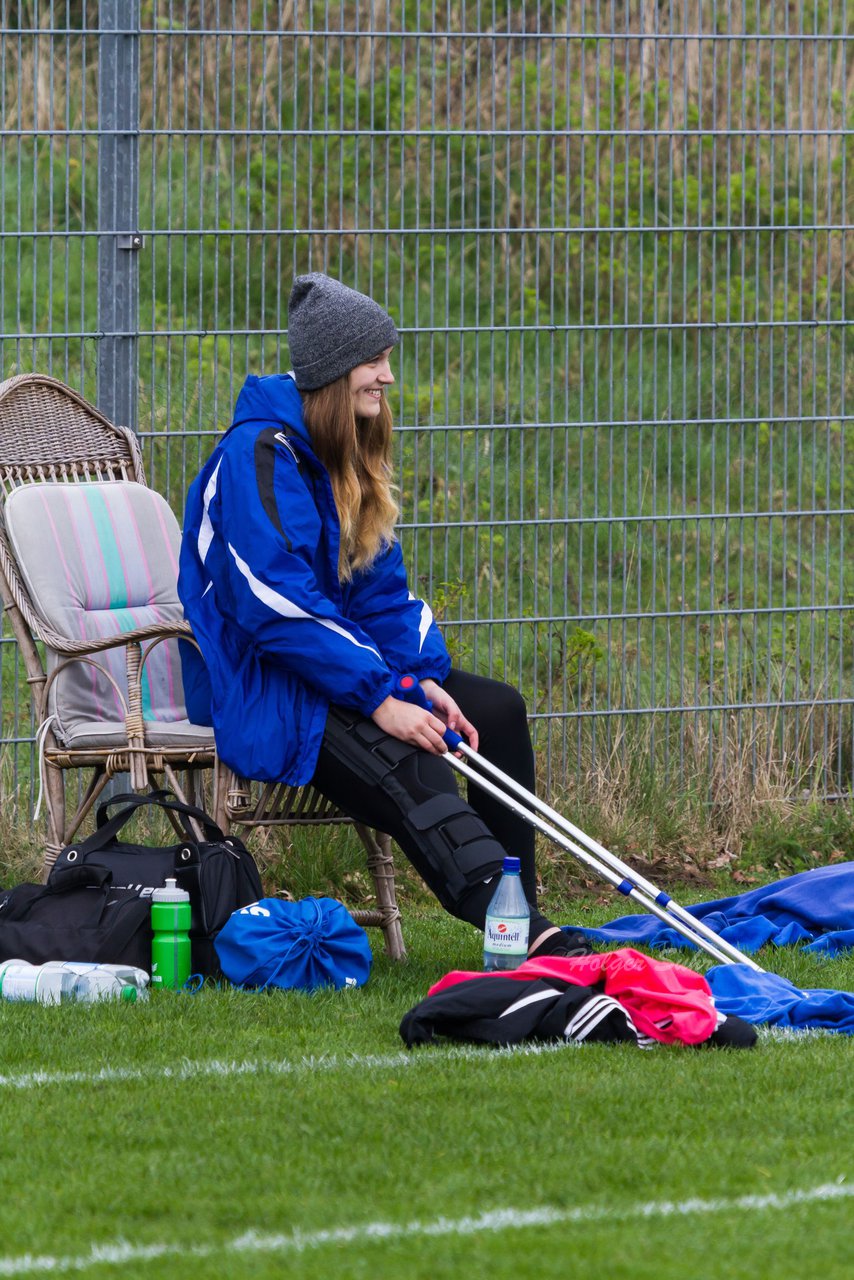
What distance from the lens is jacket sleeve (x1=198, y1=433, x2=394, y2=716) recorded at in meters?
4.62

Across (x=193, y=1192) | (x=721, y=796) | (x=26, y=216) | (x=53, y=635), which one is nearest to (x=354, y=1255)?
(x=193, y=1192)

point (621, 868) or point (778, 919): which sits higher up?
point (621, 868)

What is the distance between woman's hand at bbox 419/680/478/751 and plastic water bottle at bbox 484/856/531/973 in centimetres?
58

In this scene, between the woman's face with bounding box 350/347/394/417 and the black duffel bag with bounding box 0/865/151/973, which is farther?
the woman's face with bounding box 350/347/394/417

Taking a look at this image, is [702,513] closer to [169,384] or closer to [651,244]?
[651,244]

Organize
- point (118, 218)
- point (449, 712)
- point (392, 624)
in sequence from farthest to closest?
point (118, 218) → point (392, 624) → point (449, 712)

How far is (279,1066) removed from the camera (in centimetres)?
382

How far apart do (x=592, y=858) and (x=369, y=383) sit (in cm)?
130

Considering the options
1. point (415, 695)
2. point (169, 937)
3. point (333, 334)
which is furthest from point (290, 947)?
point (333, 334)

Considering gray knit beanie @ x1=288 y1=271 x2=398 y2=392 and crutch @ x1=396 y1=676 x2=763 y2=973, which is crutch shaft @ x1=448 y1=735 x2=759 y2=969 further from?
gray knit beanie @ x1=288 y1=271 x2=398 y2=392

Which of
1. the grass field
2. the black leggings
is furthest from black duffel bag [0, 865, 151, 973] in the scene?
the black leggings

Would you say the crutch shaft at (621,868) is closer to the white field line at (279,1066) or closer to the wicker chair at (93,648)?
the wicker chair at (93,648)

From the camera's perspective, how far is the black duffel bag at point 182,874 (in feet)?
15.0

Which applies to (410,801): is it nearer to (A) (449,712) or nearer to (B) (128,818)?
(A) (449,712)
